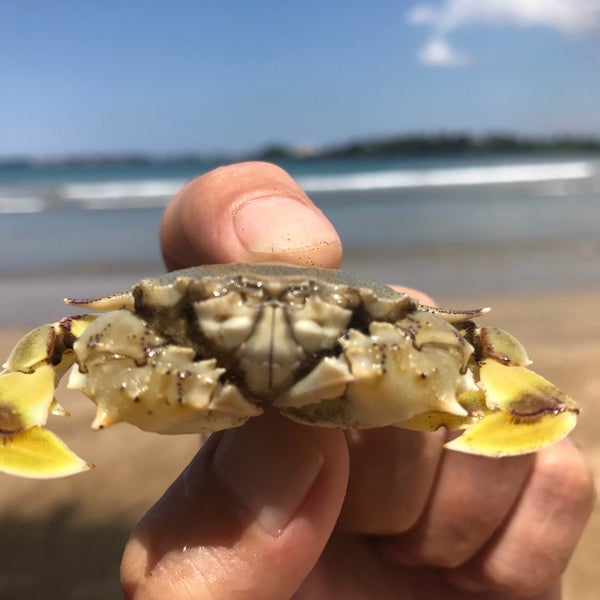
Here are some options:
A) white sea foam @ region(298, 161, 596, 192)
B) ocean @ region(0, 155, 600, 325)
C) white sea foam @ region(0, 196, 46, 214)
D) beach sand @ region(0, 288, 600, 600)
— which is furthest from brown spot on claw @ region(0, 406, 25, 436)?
white sea foam @ region(298, 161, 596, 192)

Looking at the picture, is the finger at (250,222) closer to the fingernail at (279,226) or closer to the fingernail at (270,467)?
the fingernail at (279,226)

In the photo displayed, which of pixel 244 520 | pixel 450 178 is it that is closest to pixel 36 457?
pixel 244 520

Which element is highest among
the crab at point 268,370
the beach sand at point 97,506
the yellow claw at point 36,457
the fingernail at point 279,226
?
the fingernail at point 279,226

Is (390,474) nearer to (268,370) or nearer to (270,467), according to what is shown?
(270,467)

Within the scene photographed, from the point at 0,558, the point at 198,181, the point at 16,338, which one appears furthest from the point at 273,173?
the point at 16,338

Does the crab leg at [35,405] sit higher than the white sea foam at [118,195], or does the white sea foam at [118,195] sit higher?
the crab leg at [35,405]

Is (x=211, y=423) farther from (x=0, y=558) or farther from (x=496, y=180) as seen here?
(x=496, y=180)

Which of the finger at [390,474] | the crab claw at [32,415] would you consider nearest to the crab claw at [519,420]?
the finger at [390,474]

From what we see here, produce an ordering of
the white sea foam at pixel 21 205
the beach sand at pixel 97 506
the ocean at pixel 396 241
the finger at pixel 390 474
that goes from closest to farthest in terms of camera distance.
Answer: the finger at pixel 390 474, the beach sand at pixel 97 506, the ocean at pixel 396 241, the white sea foam at pixel 21 205
